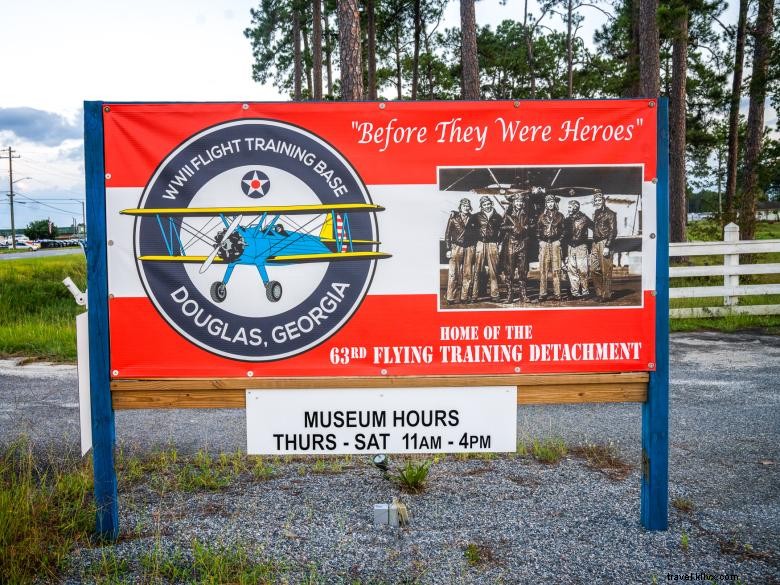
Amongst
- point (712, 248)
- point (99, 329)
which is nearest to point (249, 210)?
point (99, 329)

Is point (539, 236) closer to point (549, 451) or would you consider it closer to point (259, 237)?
point (259, 237)

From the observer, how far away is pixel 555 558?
136 inches

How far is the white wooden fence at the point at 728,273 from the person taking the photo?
11914 mm

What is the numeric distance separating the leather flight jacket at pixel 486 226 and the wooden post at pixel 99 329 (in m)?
2.01

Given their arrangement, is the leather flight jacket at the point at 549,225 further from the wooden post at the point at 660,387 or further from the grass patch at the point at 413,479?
the grass patch at the point at 413,479

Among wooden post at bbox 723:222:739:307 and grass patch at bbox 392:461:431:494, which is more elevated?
wooden post at bbox 723:222:739:307

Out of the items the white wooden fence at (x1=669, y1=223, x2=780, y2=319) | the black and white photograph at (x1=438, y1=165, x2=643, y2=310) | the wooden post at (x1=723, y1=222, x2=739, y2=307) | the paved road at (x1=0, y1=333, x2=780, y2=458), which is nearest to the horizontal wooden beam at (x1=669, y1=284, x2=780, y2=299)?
the white wooden fence at (x1=669, y1=223, x2=780, y2=319)

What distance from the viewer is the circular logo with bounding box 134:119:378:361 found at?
372 centimetres

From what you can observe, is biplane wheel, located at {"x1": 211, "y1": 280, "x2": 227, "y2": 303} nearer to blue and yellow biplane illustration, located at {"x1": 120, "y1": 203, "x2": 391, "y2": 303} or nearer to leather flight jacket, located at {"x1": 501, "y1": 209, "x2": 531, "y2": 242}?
blue and yellow biplane illustration, located at {"x1": 120, "y1": 203, "x2": 391, "y2": 303}

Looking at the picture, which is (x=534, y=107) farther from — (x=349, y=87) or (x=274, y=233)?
(x=349, y=87)

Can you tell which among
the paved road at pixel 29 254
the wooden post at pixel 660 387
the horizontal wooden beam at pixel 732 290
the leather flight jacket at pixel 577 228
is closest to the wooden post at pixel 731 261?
the horizontal wooden beam at pixel 732 290

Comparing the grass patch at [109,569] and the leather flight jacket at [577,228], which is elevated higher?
the leather flight jacket at [577,228]

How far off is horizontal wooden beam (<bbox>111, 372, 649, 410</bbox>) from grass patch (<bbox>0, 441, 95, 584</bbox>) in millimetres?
686

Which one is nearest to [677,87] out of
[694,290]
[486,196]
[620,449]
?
[694,290]
